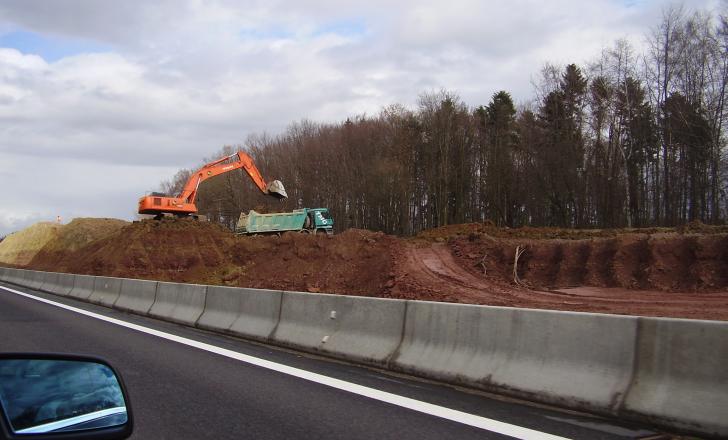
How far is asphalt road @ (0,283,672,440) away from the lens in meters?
4.91

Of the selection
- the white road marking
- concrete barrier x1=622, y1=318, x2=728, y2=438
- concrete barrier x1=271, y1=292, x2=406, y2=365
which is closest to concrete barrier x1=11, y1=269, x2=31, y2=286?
the white road marking

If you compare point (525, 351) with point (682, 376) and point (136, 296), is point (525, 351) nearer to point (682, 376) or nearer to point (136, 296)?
point (682, 376)

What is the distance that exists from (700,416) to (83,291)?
20.0 meters

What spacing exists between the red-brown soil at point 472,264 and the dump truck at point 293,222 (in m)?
4.43

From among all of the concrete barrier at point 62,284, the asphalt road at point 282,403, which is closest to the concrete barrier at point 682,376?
the asphalt road at point 282,403

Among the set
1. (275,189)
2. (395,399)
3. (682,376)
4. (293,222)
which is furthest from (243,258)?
(682,376)

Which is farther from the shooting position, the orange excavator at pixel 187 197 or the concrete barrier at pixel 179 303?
the orange excavator at pixel 187 197

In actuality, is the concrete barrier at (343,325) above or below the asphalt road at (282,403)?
above

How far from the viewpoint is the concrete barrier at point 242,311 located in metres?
10.1

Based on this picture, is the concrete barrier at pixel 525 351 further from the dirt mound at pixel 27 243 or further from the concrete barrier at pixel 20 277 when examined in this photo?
the dirt mound at pixel 27 243

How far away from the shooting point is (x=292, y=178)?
72.5 m

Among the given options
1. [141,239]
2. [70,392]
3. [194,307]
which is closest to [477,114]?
[141,239]

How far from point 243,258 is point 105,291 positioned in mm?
15819

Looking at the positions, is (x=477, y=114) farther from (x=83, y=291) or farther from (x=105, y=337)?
(x=105, y=337)
